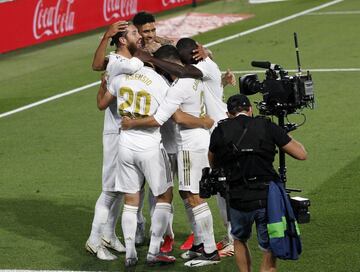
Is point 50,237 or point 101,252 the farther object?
point 50,237

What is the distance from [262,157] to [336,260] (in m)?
2.10

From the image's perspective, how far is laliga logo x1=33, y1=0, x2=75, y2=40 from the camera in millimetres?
26844

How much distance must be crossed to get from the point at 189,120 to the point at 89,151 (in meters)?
6.05

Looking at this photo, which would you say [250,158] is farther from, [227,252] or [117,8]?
[117,8]

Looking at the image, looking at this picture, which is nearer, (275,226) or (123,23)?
(275,226)

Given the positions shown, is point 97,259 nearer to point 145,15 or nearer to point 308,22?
point 145,15

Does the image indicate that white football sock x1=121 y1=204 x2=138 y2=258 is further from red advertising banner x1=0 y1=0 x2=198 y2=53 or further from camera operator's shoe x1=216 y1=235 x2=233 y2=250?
red advertising banner x1=0 y1=0 x2=198 y2=53

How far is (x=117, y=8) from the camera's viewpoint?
99.8ft

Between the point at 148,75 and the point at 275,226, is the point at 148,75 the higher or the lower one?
the higher one

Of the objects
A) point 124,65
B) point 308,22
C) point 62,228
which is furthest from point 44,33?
point 124,65

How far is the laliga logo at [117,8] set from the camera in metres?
30.1

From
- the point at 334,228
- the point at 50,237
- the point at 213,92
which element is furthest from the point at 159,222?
the point at 334,228

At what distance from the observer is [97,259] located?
41.1ft

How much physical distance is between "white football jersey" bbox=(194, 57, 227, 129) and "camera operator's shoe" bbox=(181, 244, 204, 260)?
4.33 feet
